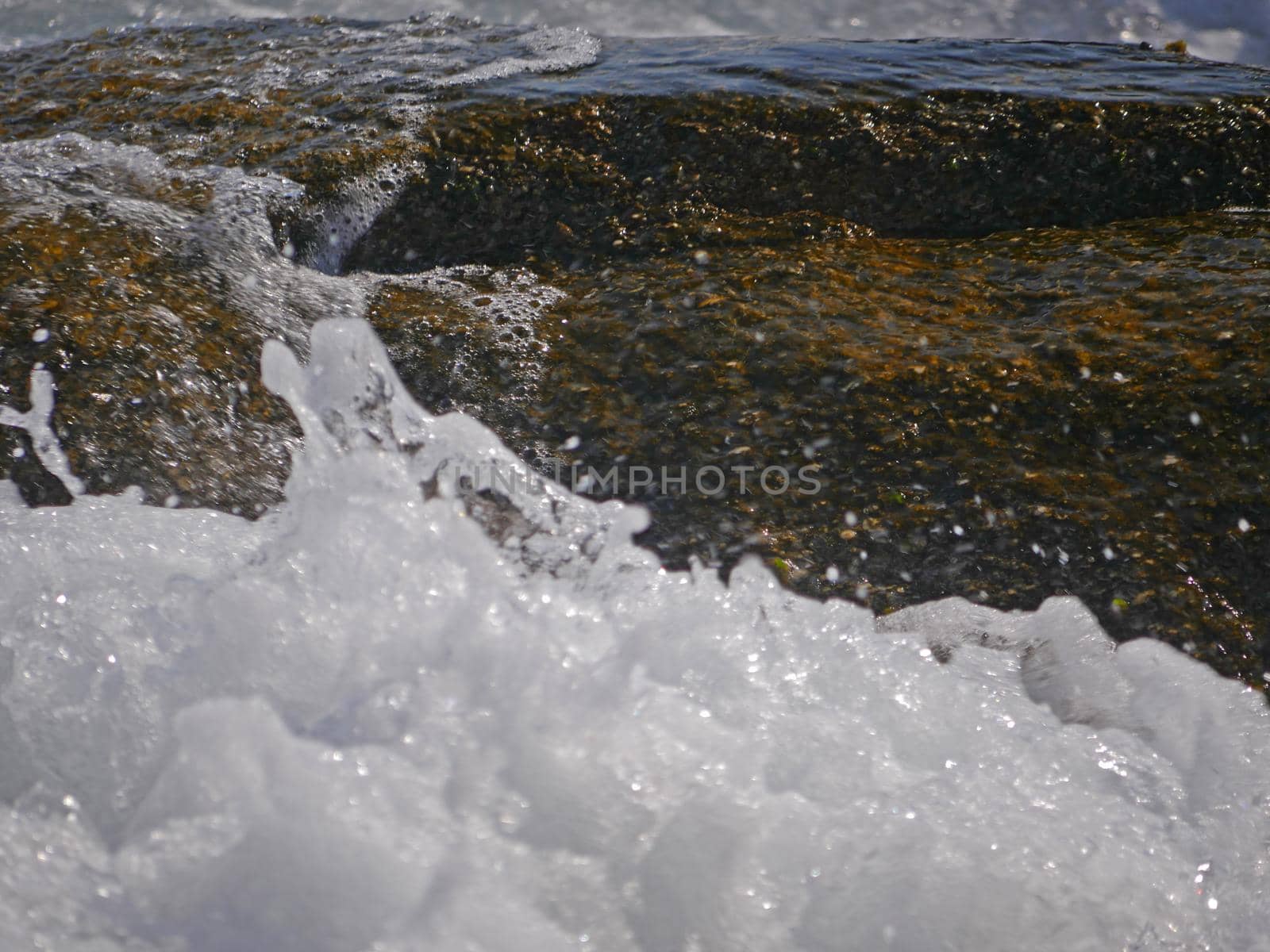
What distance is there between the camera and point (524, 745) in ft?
6.44

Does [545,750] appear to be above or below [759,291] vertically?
below

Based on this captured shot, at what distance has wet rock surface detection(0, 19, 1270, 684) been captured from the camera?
8.44ft

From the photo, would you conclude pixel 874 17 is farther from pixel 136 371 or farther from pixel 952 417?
pixel 136 371

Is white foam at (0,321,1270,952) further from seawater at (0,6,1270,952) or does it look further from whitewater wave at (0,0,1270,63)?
whitewater wave at (0,0,1270,63)

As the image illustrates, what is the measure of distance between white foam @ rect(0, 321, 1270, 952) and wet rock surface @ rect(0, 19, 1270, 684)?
0.74ft

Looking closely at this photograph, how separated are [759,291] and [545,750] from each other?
1.84 meters

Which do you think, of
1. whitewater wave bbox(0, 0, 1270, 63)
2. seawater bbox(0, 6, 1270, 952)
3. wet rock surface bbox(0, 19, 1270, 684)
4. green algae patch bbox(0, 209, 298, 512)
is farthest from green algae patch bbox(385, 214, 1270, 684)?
whitewater wave bbox(0, 0, 1270, 63)

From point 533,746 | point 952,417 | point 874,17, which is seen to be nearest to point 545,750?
point 533,746

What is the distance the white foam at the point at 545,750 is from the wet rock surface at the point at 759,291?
23cm

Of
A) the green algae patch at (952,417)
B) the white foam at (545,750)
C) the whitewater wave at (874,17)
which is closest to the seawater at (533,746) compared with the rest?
the white foam at (545,750)

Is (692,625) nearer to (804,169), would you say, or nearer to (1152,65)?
(804,169)

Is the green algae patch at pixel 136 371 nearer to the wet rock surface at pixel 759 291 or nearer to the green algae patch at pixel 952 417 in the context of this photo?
the wet rock surface at pixel 759 291

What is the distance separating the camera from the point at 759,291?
10.6 ft

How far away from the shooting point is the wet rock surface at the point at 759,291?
8.44ft
